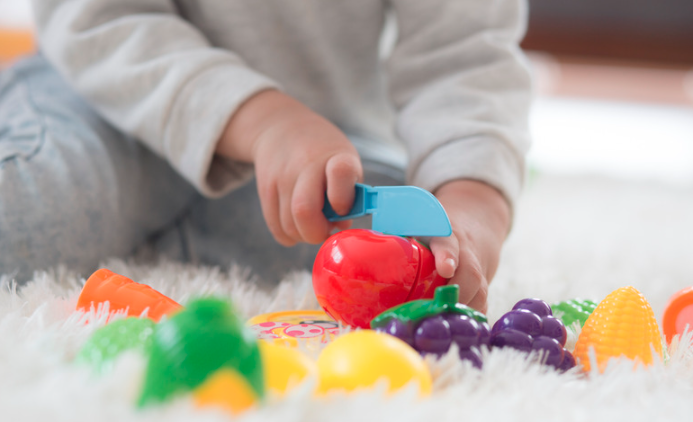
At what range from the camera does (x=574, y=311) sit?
48 cm

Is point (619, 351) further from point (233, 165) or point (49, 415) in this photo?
point (233, 165)

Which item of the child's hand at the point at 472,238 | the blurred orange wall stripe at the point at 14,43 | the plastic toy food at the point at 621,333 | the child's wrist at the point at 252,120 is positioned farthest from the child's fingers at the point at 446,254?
the blurred orange wall stripe at the point at 14,43

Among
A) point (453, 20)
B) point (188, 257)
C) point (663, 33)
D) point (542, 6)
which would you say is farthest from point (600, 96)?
point (188, 257)

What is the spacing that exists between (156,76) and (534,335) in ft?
1.61

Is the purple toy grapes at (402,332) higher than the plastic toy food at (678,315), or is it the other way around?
the purple toy grapes at (402,332)

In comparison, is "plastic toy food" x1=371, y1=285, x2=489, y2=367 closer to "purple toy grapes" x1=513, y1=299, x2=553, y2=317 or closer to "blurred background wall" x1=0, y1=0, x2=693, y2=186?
"purple toy grapes" x1=513, y1=299, x2=553, y2=317

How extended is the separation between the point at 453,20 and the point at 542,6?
6.29 ft

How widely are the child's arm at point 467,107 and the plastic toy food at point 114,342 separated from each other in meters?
0.25

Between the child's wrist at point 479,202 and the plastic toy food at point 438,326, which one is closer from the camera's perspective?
the plastic toy food at point 438,326

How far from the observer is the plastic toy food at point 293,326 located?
0.43m

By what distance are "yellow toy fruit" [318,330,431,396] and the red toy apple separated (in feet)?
0.30

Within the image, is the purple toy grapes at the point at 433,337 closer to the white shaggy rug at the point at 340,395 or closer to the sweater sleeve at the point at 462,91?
the white shaggy rug at the point at 340,395

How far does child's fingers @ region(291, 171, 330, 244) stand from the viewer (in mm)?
505

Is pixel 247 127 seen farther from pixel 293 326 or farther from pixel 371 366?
pixel 371 366
